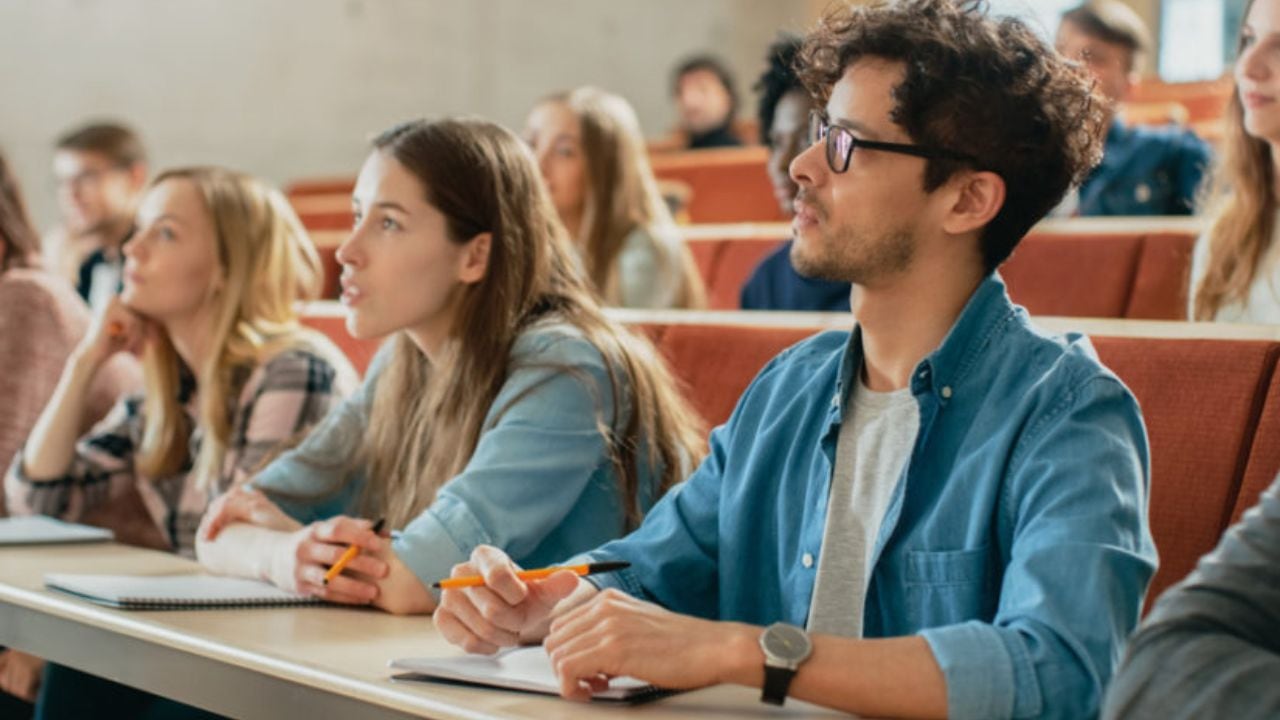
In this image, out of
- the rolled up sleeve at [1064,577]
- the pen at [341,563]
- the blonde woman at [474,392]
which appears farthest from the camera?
the blonde woman at [474,392]

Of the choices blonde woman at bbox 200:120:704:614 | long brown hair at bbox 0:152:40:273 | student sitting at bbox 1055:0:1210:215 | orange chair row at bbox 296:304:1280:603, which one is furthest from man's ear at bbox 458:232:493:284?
student sitting at bbox 1055:0:1210:215

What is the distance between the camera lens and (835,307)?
3.18 metres

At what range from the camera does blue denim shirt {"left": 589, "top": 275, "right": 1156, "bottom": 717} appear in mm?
1246

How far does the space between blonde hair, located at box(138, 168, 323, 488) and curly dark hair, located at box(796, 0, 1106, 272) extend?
1339 millimetres

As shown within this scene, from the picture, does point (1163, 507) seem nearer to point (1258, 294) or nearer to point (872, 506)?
point (872, 506)

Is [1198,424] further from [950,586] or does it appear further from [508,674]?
[508,674]

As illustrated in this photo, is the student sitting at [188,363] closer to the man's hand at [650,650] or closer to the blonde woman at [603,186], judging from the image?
the blonde woman at [603,186]

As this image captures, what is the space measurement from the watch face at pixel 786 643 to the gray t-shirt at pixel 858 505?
237mm

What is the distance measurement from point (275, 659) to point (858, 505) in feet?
1.71

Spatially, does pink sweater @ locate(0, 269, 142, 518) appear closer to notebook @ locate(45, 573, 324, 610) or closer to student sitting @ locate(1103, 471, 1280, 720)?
notebook @ locate(45, 573, 324, 610)

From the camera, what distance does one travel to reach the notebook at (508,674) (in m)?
1.32

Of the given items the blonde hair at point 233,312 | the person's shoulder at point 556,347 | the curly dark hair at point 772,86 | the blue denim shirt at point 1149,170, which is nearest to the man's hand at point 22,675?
the blonde hair at point 233,312

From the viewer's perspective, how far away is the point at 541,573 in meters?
1.53

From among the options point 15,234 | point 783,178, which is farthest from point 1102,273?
point 15,234
